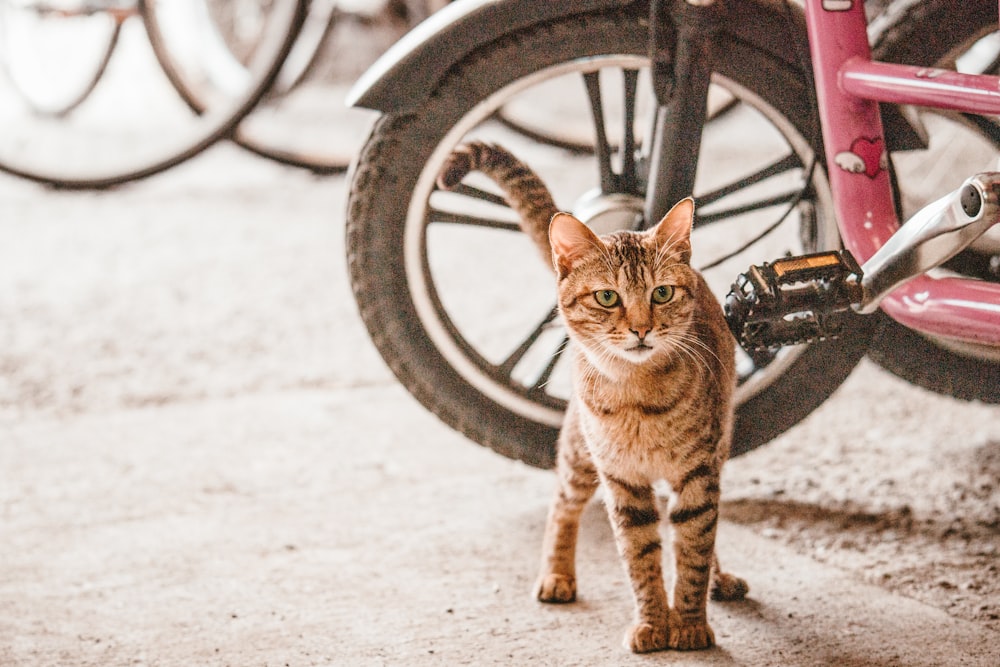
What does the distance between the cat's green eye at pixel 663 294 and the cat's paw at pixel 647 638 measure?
432 millimetres

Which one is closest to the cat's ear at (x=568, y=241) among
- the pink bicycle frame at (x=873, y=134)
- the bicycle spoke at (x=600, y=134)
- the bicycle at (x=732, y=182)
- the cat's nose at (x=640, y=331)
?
the cat's nose at (x=640, y=331)

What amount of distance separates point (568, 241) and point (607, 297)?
0.29 ft

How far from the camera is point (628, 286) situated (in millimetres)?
1390

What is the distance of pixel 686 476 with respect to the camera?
1433mm

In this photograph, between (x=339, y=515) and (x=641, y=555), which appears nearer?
(x=641, y=555)

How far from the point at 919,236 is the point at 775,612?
22.0 inches

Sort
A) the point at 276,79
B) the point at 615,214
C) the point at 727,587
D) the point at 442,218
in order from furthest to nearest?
the point at 276,79
the point at 442,218
the point at 615,214
the point at 727,587

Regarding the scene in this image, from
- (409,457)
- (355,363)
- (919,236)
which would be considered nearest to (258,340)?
(355,363)

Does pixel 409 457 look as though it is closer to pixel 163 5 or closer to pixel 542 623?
pixel 542 623

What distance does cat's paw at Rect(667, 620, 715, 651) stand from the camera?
1.42 meters

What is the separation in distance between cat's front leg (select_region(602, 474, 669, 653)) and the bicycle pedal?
266mm

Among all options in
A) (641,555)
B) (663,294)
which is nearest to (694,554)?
(641,555)

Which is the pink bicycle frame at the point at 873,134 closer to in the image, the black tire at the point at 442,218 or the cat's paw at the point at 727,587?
the black tire at the point at 442,218

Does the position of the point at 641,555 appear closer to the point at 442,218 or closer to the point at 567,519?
the point at 567,519
